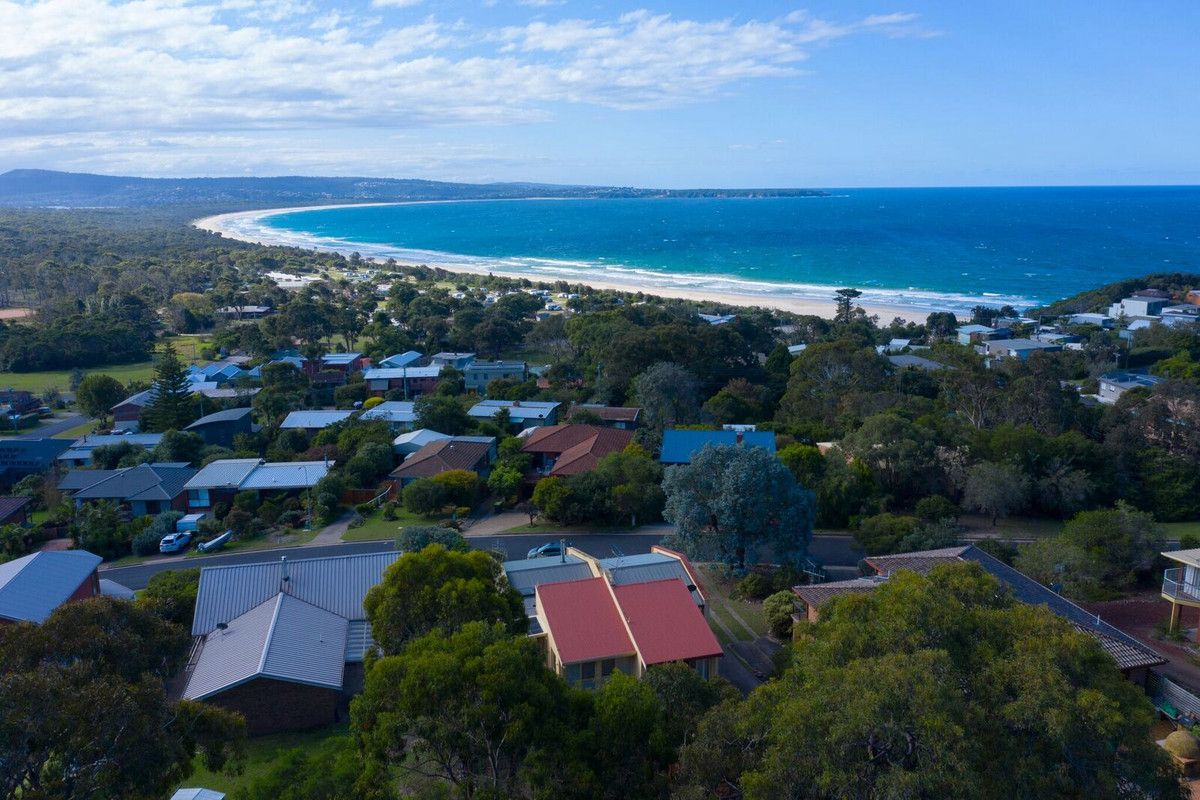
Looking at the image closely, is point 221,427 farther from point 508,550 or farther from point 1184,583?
point 1184,583

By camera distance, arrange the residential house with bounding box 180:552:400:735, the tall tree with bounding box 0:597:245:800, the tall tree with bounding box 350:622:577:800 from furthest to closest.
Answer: the residential house with bounding box 180:552:400:735 < the tall tree with bounding box 350:622:577:800 < the tall tree with bounding box 0:597:245:800

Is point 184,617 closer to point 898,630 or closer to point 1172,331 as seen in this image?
point 898,630


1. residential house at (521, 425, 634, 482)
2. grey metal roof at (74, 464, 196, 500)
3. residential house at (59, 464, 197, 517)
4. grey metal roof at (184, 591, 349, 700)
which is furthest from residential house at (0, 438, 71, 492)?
grey metal roof at (184, 591, 349, 700)

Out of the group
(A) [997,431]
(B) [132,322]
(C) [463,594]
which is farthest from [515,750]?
(B) [132,322]

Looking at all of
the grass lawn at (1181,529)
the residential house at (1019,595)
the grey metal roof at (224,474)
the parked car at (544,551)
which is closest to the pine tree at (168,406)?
the grey metal roof at (224,474)

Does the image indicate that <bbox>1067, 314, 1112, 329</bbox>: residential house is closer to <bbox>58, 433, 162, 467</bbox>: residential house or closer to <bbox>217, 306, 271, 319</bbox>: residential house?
<bbox>58, 433, 162, 467</bbox>: residential house

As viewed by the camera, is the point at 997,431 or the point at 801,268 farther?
the point at 801,268

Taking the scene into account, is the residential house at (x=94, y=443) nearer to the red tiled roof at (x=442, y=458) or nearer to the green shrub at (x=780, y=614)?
the red tiled roof at (x=442, y=458)
